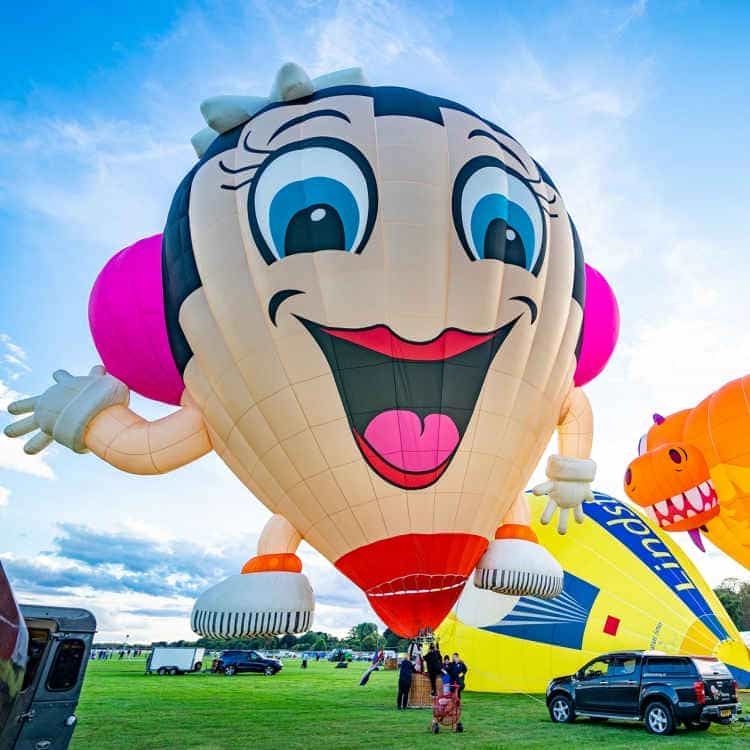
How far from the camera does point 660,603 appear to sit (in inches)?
403

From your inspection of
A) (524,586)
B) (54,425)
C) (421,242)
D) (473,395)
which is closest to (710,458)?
(524,586)

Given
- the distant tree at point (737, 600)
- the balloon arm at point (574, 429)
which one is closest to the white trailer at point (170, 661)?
the balloon arm at point (574, 429)

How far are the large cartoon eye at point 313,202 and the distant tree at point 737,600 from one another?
43224mm

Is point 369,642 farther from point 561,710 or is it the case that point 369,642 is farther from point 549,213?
point 549,213

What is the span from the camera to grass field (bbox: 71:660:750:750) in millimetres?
6691

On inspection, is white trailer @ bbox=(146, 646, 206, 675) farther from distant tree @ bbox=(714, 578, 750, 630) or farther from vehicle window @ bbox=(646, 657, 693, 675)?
distant tree @ bbox=(714, 578, 750, 630)

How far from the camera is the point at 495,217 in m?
6.36

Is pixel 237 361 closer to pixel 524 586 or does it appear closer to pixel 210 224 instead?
pixel 210 224

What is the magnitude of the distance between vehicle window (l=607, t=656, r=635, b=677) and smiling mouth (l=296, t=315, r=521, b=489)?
4155 mm

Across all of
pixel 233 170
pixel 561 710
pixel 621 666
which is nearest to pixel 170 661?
pixel 561 710

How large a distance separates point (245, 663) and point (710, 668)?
16142 millimetres

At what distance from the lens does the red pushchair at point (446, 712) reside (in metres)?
7.39

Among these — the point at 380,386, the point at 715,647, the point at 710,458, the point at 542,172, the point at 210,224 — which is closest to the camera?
the point at 380,386

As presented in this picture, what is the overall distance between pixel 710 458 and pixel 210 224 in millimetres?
8269
